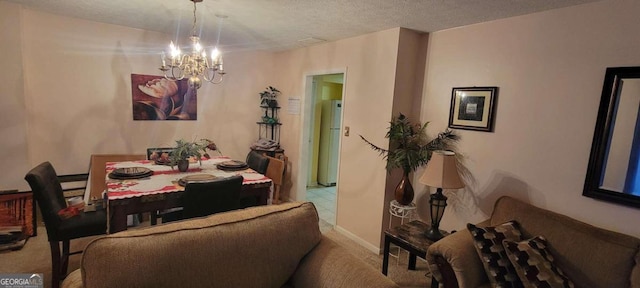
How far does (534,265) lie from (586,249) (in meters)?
0.38

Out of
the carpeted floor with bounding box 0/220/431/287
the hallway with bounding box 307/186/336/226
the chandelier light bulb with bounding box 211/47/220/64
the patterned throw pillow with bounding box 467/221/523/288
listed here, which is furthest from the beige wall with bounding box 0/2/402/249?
the chandelier light bulb with bounding box 211/47/220/64

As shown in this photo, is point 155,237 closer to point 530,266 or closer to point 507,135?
point 530,266

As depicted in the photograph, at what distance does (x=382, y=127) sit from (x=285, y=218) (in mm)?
1685

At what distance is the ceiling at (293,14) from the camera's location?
2.21 metres

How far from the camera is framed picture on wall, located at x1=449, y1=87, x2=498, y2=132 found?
2.48 m

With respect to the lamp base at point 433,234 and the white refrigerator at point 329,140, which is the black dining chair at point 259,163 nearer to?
the lamp base at point 433,234

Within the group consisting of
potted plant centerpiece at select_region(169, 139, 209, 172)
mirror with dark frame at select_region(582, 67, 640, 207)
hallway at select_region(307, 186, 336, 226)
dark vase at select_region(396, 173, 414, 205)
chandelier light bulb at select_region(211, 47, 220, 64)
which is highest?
chandelier light bulb at select_region(211, 47, 220, 64)

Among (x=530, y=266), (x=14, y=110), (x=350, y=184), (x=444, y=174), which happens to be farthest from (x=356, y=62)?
(x=14, y=110)

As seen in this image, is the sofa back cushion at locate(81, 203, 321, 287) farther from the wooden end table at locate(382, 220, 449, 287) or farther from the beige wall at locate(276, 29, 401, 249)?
the beige wall at locate(276, 29, 401, 249)

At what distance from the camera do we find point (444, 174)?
7.41ft

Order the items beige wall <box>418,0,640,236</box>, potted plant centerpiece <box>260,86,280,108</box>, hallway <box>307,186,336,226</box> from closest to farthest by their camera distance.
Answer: beige wall <box>418,0,640,236</box> → hallway <box>307,186,336,226</box> → potted plant centerpiece <box>260,86,280,108</box>

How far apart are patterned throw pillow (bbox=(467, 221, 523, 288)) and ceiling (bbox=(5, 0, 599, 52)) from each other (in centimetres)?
155

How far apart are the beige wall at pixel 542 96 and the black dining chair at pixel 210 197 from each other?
1.98 metres

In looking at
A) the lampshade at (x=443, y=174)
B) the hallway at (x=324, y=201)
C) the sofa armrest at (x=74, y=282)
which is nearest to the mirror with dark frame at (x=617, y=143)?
the lampshade at (x=443, y=174)
